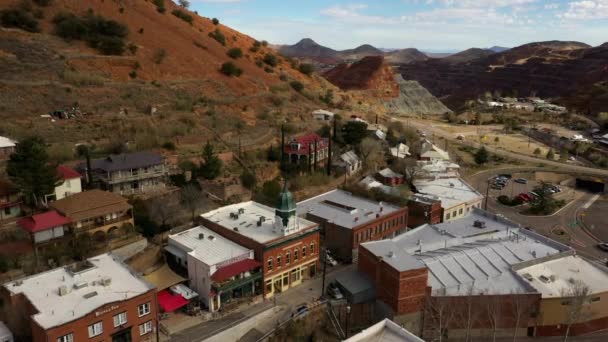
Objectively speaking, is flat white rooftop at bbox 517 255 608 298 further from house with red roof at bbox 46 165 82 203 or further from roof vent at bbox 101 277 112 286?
house with red roof at bbox 46 165 82 203

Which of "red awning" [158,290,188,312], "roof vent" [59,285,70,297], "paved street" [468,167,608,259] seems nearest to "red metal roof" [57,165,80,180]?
"roof vent" [59,285,70,297]

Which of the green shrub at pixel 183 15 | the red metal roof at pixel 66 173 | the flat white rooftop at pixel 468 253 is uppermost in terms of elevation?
the green shrub at pixel 183 15

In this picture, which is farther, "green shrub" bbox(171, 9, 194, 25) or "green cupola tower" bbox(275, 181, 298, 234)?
"green shrub" bbox(171, 9, 194, 25)

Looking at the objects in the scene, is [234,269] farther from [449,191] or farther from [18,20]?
[18,20]

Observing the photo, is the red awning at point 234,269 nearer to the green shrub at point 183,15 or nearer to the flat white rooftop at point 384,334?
the flat white rooftop at point 384,334

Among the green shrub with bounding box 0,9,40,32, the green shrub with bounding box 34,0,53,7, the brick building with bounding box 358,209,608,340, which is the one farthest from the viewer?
the green shrub with bounding box 34,0,53,7

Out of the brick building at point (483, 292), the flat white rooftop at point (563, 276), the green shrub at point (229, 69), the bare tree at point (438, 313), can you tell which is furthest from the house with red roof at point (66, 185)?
the green shrub at point (229, 69)

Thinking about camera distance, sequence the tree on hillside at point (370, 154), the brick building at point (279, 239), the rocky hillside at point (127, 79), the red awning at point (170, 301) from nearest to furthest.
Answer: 1. the red awning at point (170, 301)
2. the brick building at point (279, 239)
3. the rocky hillside at point (127, 79)
4. the tree on hillside at point (370, 154)

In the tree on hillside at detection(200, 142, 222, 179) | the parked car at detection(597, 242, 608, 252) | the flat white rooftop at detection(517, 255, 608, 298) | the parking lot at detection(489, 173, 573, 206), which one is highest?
the tree on hillside at detection(200, 142, 222, 179)
